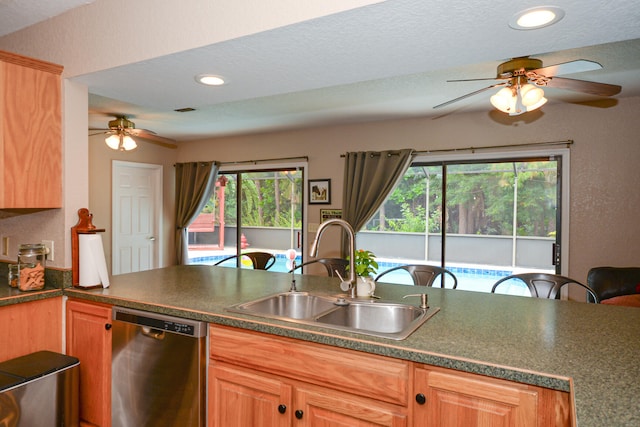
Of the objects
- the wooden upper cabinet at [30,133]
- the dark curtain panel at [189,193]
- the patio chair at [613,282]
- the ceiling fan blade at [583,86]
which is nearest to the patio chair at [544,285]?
the patio chair at [613,282]

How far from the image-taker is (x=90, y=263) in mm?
2307

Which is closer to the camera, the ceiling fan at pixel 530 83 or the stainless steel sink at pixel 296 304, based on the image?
the stainless steel sink at pixel 296 304

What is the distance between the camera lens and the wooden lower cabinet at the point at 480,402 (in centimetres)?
127

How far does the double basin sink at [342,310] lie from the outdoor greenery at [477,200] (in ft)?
9.19

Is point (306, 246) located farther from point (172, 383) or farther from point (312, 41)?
point (312, 41)

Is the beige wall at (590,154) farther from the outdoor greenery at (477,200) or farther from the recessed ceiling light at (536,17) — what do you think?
the recessed ceiling light at (536,17)

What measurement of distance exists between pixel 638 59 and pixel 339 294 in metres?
2.48

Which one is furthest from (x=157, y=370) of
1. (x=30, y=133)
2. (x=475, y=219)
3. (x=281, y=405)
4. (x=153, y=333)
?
(x=475, y=219)

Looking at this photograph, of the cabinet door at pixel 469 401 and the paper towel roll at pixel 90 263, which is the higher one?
the paper towel roll at pixel 90 263

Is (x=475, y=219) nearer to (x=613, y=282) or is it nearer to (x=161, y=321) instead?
(x=613, y=282)

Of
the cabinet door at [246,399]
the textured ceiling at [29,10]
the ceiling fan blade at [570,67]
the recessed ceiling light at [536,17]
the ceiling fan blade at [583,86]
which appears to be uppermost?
the textured ceiling at [29,10]

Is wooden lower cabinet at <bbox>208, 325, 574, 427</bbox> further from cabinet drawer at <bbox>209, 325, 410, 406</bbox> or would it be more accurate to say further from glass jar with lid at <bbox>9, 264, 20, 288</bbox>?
glass jar with lid at <bbox>9, 264, 20, 288</bbox>

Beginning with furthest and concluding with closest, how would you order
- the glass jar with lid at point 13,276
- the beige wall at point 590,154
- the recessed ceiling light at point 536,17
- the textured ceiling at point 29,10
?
the beige wall at point 590,154 → the glass jar with lid at point 13,276 → the textured ceiling at point 29,10 → the recessed ceiling light at point 536,17

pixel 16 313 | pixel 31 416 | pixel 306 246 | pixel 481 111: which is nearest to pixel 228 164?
pixel 306 246
